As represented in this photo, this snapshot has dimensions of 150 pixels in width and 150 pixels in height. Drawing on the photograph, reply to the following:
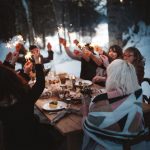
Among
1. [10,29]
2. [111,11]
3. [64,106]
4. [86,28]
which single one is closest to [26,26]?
[10,29]

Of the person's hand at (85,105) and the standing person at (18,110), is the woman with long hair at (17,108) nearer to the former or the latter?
the standing person at (18,110)

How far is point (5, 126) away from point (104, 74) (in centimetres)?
214

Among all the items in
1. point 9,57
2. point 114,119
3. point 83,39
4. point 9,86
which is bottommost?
point 114,119

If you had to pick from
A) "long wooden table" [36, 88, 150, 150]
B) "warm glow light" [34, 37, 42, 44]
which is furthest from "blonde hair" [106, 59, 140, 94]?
"warm glow light" [34, 37, 42, 44]

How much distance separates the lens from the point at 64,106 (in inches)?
124

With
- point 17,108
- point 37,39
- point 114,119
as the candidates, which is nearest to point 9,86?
point 17,108

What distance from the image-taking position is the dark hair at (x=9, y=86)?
2531mm

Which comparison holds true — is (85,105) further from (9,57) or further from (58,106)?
(9,57)

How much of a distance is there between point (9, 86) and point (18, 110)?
0.27 m

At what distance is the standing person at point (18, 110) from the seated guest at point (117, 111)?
0.64 metres

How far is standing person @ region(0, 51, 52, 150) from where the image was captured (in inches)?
101

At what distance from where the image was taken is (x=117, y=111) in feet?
7.79

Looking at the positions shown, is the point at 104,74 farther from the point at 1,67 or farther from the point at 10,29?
the point at 10,29

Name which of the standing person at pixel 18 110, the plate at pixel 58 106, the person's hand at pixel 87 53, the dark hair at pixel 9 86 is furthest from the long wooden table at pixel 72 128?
the person's hand at pixel 87 53
